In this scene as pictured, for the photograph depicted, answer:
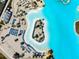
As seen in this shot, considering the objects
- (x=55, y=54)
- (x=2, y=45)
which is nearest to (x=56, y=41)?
(x=55, y=54)

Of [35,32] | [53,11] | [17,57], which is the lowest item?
[17,57]

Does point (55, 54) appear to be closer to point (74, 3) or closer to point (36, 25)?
point (36, 25)

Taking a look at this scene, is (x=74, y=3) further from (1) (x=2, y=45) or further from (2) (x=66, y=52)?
(1) (x=2, y=45)

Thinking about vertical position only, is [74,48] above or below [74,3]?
below
